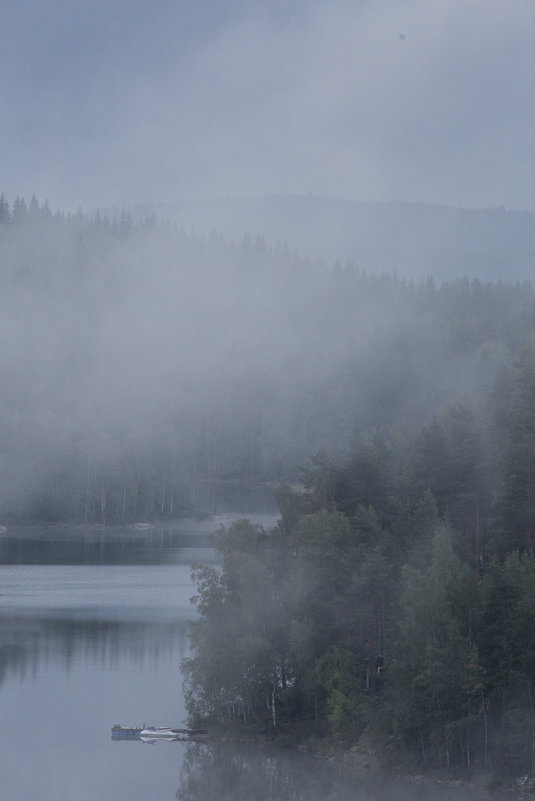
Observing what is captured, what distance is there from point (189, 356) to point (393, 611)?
438ft

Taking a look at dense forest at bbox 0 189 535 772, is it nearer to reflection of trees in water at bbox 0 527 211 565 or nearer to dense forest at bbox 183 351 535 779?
dense forest at bbox 183 351 535 779

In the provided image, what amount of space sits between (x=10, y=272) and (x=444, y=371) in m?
75.5

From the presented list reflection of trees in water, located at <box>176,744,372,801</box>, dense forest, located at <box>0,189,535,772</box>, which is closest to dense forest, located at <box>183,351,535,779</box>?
dense forest, located at <box>0,189,535,772</box>

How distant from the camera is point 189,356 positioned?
530 ft

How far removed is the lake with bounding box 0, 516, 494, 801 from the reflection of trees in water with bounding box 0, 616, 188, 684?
50mm

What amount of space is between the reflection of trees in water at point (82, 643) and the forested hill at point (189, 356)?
162 ft

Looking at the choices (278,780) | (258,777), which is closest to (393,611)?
(278,780)

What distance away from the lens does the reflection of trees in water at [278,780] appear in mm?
25656

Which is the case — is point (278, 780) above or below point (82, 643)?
below

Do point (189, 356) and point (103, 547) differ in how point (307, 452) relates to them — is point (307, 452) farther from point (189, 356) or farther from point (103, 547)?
point (103, 547)

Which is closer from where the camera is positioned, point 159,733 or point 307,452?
point 159,733

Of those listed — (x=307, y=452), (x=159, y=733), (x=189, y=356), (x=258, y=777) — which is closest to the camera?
(x=258, y=777)

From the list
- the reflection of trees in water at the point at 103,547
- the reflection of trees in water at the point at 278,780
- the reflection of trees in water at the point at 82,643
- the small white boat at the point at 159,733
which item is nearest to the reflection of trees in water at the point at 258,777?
the reflection of trees in water at the point at 278,780

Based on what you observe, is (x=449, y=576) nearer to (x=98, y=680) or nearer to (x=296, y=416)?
(x=98, y=680)
